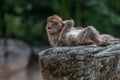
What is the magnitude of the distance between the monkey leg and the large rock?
181 mm

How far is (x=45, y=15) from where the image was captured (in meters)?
19.6

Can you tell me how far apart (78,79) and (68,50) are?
378mm

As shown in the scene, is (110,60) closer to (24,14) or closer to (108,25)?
(108,25)

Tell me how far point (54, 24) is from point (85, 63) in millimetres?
1075

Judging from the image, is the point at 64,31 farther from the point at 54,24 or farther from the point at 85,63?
the point at 85,63

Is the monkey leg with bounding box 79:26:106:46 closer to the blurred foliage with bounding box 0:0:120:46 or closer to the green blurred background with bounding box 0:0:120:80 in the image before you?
the blurred foliage with bounding box 0:0:120:46

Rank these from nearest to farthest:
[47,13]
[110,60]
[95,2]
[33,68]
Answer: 1. [110,60]
2. [95,2]
3. [47,13]
4. [33,68]

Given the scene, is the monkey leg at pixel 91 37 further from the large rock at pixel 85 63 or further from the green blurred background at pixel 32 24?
the green blurred background at pixel 32 24

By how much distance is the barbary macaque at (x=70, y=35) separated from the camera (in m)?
7.60

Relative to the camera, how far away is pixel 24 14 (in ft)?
66.3

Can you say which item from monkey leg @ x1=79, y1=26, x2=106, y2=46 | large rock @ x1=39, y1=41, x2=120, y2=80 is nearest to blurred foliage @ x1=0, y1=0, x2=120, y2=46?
monkey leg @ x1=79, y1=26, x2=106, y2=46

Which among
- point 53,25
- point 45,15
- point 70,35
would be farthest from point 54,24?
point 45,15

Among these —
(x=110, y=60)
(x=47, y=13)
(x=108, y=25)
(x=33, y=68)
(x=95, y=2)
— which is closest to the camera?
(x=110, y=60)

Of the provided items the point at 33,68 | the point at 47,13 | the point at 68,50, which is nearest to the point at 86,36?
the point at 68,50
